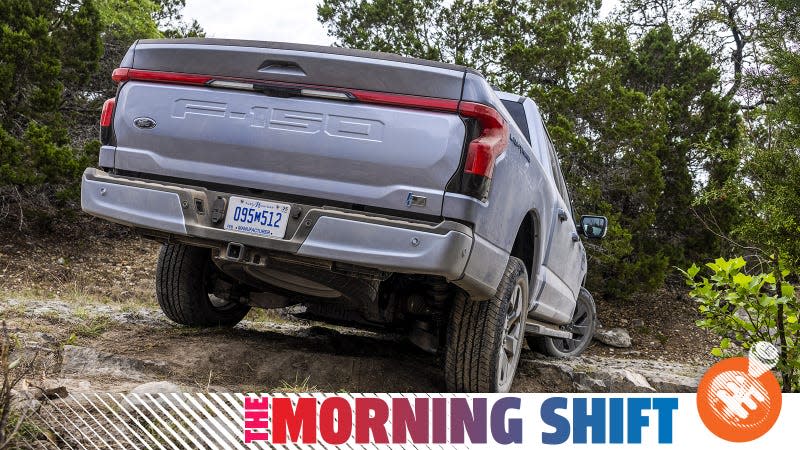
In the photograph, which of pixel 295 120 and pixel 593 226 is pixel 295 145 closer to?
pixel 295 120

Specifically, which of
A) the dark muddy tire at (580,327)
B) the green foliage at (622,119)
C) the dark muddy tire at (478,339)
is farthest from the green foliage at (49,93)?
the dark muddy tire at (478,339)

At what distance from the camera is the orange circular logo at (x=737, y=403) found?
3.27 metres

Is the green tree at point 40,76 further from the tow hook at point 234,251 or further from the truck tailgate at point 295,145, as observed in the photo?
the tow hook at point 234,251

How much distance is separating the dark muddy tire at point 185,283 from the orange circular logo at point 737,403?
323 centimetres

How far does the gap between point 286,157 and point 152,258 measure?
9683mm

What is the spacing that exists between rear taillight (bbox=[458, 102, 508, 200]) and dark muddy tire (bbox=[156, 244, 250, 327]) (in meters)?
2.35

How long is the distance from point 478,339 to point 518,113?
6.55ft

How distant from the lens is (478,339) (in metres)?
4.12

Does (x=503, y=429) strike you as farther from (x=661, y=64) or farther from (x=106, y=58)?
(x=661, y=64)

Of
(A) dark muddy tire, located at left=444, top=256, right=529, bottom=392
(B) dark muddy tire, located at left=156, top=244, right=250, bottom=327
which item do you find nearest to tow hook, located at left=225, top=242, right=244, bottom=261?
(A) dark muddy tire, located at left=444, top=256, right=529, bottom=392

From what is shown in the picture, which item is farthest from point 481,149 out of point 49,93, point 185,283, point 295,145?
point 49,93

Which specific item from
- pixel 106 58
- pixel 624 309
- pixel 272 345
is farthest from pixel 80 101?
pixel 624 309

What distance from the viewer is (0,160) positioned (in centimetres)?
1047

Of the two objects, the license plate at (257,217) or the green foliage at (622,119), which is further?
the green foliage at (622,119)
